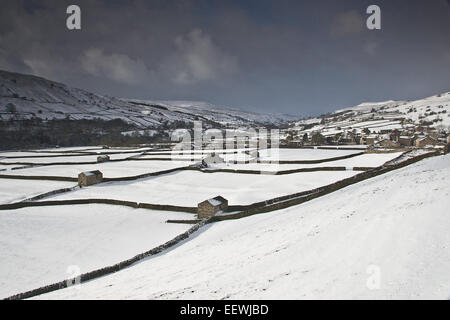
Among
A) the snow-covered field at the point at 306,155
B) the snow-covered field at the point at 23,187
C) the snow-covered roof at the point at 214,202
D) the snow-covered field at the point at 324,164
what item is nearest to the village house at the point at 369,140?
the snow-covered field at the point at 306,155

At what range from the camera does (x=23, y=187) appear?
126 feet

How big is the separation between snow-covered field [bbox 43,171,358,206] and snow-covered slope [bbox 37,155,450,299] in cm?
1292

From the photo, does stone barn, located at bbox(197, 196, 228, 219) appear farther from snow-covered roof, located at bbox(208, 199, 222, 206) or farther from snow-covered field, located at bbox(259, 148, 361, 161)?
snow-covered field, located at bbox(259, 148, 361, 161)

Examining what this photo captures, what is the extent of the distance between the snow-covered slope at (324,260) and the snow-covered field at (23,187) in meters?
28.0

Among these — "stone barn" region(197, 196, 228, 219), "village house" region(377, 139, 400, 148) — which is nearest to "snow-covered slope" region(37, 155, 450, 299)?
"stone barn" region(197, 196, 228, 219)

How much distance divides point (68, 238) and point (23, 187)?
25038mm

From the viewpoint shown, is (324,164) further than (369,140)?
No

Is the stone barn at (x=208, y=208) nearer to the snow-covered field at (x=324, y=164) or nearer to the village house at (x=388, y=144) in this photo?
the snow-covered field at (x=324, y=164)

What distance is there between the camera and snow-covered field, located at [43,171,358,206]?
30.9m

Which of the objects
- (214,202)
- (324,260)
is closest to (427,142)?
(214,202)

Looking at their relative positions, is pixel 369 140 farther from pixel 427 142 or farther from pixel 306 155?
pixel 306 155

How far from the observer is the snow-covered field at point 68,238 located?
15680 mm

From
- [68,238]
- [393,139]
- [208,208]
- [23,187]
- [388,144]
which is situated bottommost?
[68,238]
